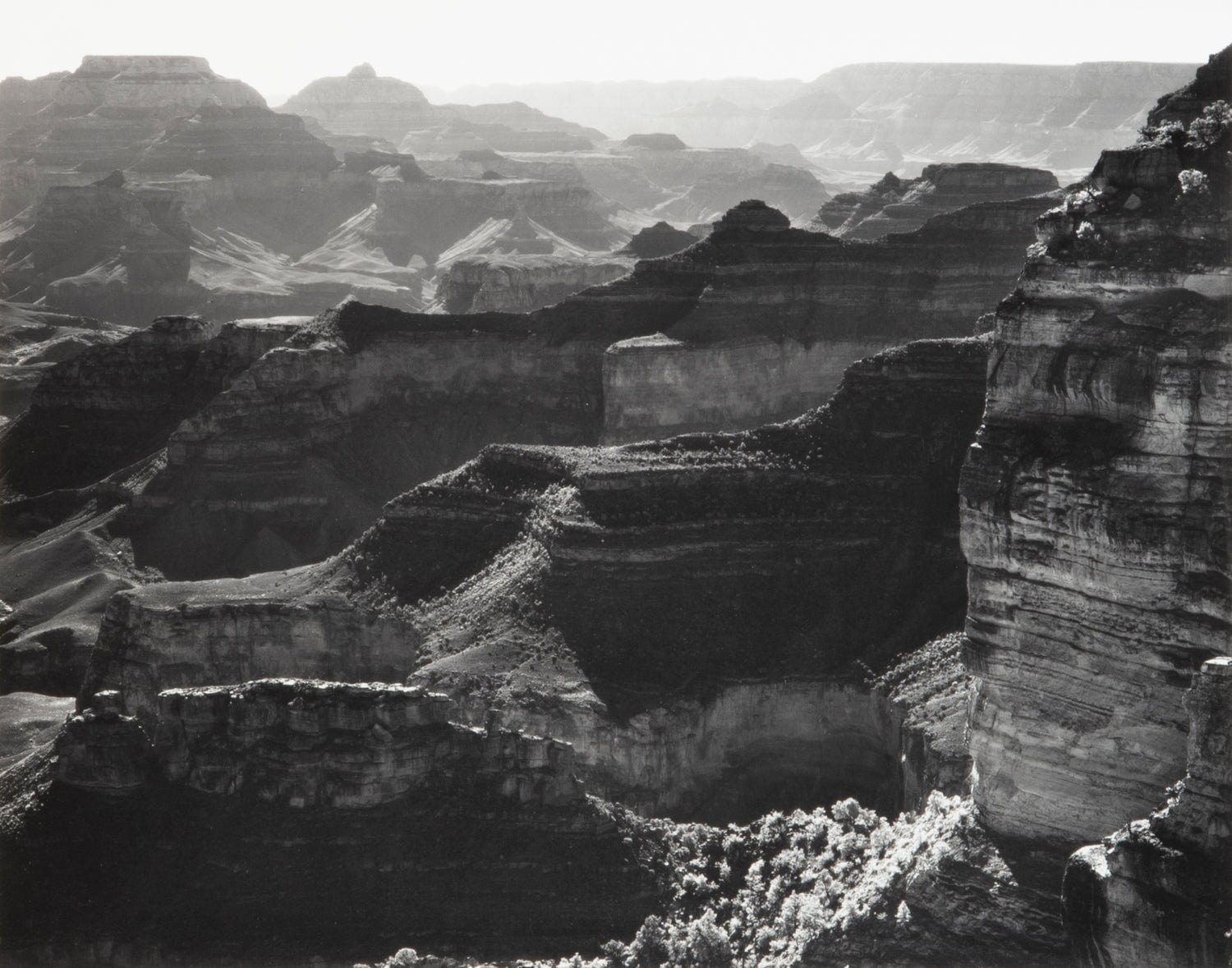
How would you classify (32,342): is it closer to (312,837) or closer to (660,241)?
(660,241)

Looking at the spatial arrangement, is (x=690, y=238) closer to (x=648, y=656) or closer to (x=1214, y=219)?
(x=648, y=656)

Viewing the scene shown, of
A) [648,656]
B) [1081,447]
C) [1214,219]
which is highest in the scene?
[1214,219]

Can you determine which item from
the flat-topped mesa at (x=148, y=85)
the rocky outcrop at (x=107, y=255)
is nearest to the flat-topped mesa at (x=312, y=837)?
the rocky outcrop at (x=107, y=255)

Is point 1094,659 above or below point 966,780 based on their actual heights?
A: above

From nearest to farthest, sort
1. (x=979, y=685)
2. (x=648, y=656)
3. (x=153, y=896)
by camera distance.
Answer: (x=979, y=685) < (x=153, y=896) < (x=648, y=656)

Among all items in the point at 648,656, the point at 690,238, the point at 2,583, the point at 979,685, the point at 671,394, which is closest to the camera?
the point at 979,685

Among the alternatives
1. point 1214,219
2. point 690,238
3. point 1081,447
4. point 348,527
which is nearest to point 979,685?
point 1081,447

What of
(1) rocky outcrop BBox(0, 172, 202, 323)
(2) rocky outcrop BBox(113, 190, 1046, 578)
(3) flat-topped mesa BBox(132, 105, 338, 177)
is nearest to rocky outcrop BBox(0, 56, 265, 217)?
(3) flat-topped mesa BBox(132, 105, 338, 177)

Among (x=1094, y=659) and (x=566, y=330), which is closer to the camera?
(x=1094, y=659)
